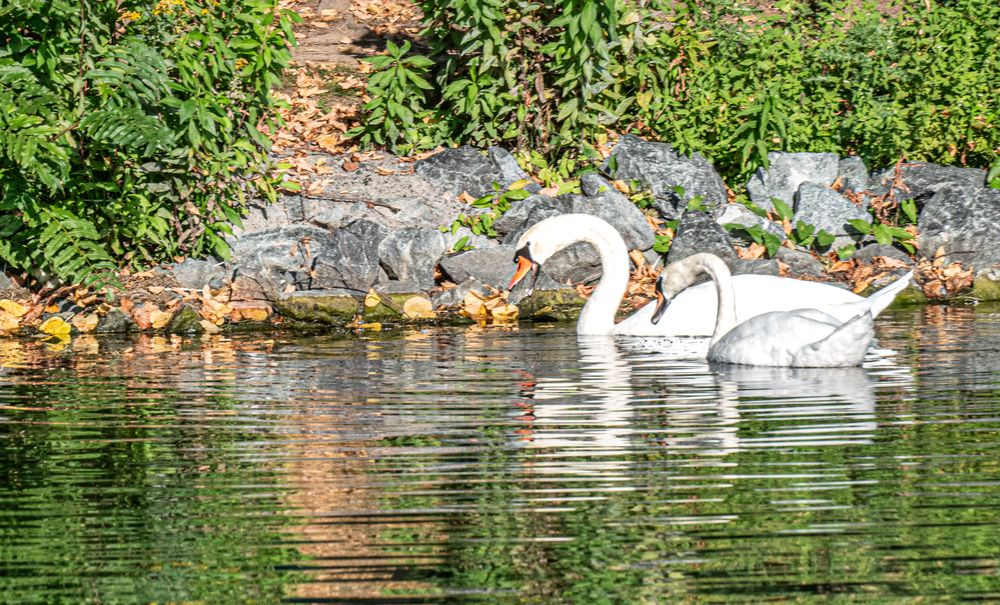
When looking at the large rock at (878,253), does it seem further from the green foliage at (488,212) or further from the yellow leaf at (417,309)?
the yellow leaf at (417,309)

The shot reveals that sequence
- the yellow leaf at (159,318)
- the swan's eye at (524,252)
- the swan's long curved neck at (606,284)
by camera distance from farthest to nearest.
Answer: the yellow leaf at (159,318), the swan's eye at (524,252), the swan's long curved neck at (606,284)

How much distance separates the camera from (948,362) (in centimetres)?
864

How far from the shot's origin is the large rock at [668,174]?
14.2 meters

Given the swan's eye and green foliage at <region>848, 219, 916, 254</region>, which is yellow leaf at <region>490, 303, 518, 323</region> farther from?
green foliage at <region>848, 219, 916, 254</region>

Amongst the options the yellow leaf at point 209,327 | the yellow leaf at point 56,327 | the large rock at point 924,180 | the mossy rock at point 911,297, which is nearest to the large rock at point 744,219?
the mossy rock at point 911,297

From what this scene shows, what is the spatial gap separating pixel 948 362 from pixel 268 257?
6102 mm

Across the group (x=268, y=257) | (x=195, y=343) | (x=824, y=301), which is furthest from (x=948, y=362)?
(x=268, y=257)

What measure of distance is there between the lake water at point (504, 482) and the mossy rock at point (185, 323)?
8.56 feet

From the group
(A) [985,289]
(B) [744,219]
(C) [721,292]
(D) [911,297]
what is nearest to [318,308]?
(C) [721,292]

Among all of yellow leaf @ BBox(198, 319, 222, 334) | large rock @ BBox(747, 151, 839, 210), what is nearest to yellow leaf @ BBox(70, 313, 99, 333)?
yellow leaf @ BBox(198, 319, 222, 334)

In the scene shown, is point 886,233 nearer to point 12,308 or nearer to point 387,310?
point 387,310

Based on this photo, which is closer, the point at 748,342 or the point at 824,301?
the point at 748,342

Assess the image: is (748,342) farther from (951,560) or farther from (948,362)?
(951,560)

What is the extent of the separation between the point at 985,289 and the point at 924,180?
5.69 ft
